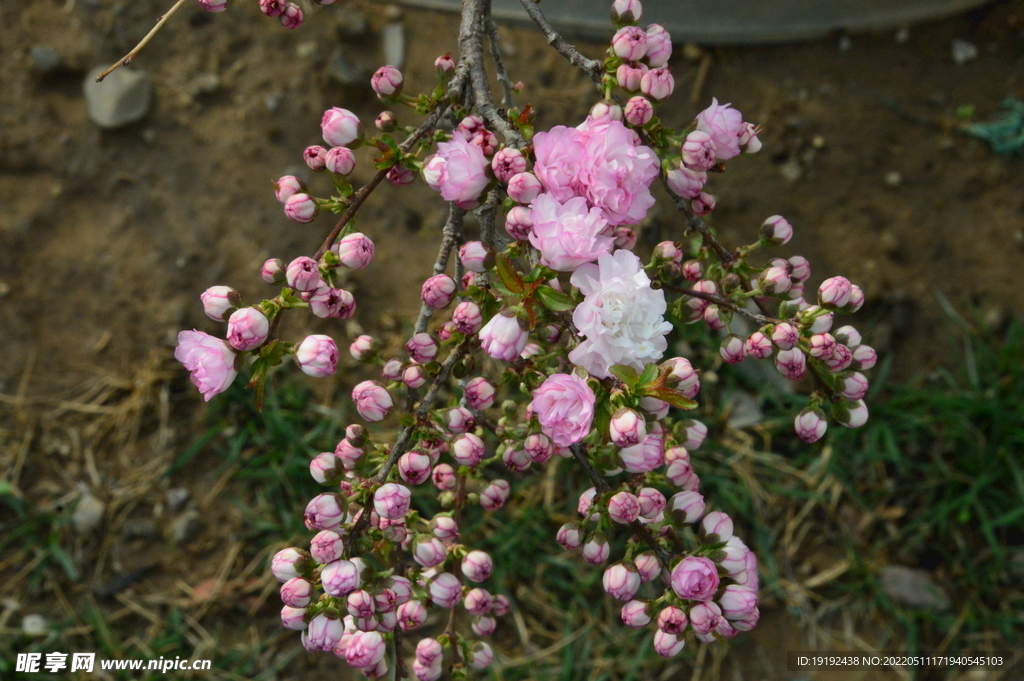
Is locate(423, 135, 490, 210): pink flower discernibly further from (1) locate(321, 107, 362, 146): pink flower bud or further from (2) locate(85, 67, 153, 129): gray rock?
(2) locate(85, 67, 153, 129): gray rock

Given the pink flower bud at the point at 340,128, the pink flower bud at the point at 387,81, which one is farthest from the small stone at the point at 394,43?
the pink flower bud at the point at 340,128

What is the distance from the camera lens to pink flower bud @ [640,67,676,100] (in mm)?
1038

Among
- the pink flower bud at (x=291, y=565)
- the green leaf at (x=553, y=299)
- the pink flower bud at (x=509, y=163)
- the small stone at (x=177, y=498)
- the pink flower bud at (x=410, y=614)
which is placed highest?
the pink flower bud at (x=509, y=163)

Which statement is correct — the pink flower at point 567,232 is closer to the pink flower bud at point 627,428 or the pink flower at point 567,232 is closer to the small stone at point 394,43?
the pink flower bud at point 627,428

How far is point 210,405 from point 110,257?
1.93ft

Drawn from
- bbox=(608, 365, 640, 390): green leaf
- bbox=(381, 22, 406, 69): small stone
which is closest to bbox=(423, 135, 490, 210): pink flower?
bbox=(608, 365, 640, 390): green leaf

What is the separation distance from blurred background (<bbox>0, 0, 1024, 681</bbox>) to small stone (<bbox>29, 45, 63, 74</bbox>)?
1cm

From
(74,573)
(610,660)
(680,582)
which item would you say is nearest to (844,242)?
(610,660)

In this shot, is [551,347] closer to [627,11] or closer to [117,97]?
[627,11]

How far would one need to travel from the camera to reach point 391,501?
107 centimetres

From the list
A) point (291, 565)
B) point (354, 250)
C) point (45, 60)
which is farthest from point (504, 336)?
point (45, 60)

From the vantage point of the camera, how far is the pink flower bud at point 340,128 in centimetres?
112

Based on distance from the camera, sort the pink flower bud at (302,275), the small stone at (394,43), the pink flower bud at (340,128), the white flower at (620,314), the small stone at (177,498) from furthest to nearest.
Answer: the small stone at (394,43) → the small stone at (177,498) → the pink flower bud at (340,128) → the pink flower bud at (302,275) → the white flower at (620,314)

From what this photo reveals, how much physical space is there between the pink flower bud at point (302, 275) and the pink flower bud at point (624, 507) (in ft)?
1.77
